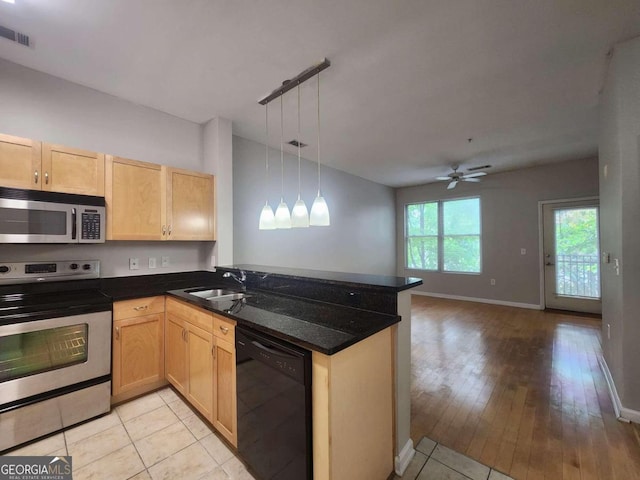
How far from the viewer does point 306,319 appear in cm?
159

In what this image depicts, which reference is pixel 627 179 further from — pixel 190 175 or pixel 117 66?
pixel 117 66

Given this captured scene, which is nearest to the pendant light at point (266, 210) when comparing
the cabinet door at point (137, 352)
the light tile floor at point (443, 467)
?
the cabinet door at point (137, 352)

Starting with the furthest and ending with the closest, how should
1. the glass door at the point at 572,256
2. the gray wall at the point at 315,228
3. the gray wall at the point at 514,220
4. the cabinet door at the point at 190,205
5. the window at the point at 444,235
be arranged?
the window at the point at 444,235, the gray wall at the point at 514,220, the glass door at the point at 572,256, the gray wall at the point at 315,228, the cabinet door at the point at 190,205

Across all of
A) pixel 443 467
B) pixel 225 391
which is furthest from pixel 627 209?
pixel 225 391

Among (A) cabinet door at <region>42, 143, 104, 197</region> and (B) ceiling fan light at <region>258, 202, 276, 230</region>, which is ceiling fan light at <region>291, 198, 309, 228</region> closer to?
(B) ceiling fan light at <region>258, 202, 276, 230</region>

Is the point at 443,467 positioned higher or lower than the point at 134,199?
lower

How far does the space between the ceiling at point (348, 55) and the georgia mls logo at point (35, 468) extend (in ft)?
9.27

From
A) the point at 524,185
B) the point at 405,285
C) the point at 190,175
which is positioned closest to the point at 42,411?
the point at 190,175

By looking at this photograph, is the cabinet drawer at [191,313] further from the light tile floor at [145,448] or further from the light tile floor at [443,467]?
the light tile floor at [443,467]

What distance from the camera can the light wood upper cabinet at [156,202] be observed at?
2426mm

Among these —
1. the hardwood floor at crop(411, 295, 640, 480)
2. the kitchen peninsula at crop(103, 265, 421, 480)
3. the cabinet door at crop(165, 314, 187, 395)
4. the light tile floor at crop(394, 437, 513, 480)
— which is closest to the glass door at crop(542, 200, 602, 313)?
the hardwood floor at crop(411, 295, 640, 480)

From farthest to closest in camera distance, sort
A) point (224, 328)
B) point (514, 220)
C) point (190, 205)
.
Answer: point (514, 220)
point (190, 205)
point (224, 328)

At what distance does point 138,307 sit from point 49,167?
1.30m

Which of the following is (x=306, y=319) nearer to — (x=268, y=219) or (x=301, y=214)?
(x=301, y=214)
